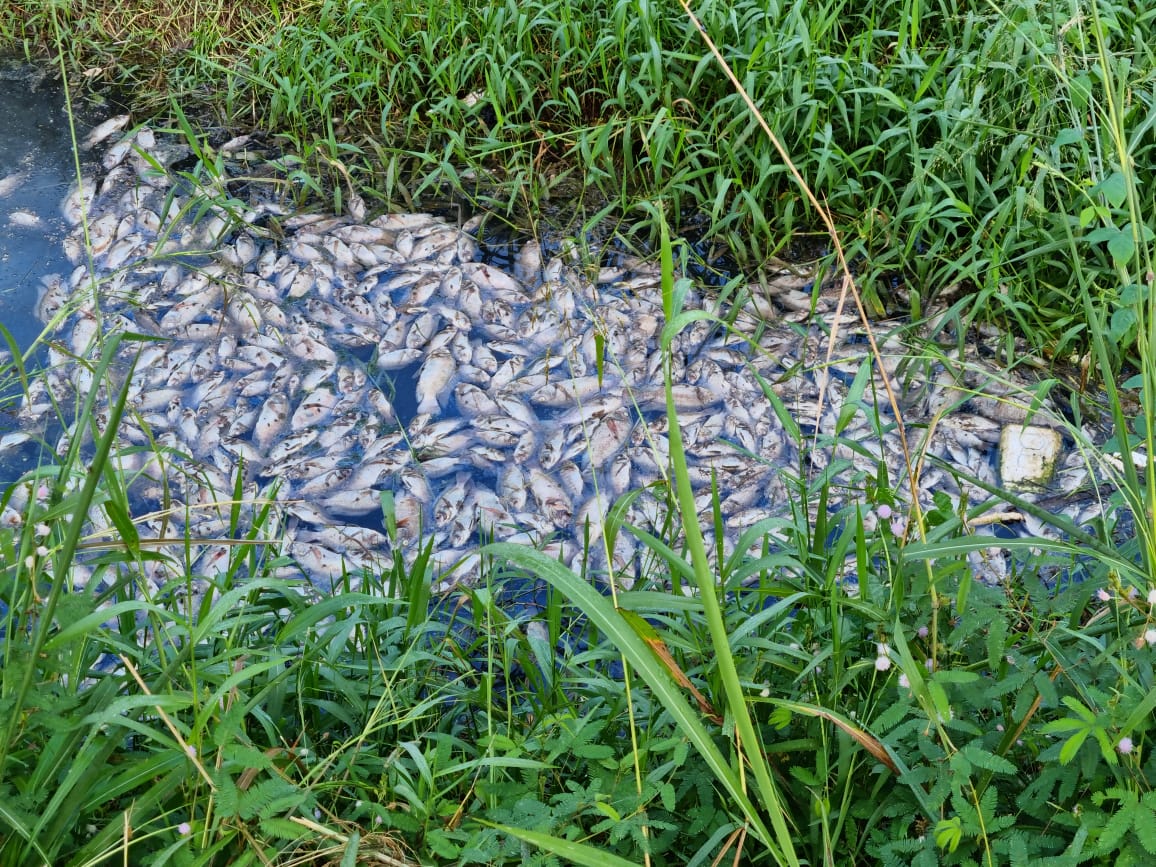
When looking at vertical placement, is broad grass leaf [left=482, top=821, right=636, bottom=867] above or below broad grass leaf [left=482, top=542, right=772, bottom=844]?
below

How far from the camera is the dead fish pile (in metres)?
2.31

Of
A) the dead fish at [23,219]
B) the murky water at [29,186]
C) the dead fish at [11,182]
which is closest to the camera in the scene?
the murky water at [29,186]

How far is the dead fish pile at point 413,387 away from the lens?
2.31m

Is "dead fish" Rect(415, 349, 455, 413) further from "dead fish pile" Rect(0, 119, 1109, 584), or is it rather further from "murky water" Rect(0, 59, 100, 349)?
"murky water" Rect(0, 59, 100, 349)

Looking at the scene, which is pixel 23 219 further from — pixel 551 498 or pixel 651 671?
pixel 651 671

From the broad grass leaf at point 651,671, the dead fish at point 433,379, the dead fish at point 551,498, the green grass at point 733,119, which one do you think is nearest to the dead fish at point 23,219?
Result: the green grass at point 733,119

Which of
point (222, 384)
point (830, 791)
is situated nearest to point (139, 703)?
point (830, 791)

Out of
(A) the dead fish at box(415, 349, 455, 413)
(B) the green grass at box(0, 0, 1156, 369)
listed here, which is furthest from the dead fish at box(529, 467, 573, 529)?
(B) the green grass at box(0, 0, 1156, 369)

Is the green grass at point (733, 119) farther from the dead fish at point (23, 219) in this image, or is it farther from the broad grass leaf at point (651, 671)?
the broad grass leaf at point (651, 671)

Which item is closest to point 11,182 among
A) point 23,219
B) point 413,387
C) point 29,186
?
point 29,186

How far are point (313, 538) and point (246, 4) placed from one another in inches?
99.1

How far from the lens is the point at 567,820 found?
1.25 m


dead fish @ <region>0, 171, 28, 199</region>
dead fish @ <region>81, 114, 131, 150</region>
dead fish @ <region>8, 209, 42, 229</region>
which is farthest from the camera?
dead fish @ <region>81, 114, 131, 150</region>

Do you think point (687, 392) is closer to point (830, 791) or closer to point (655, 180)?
point (655, 180)
